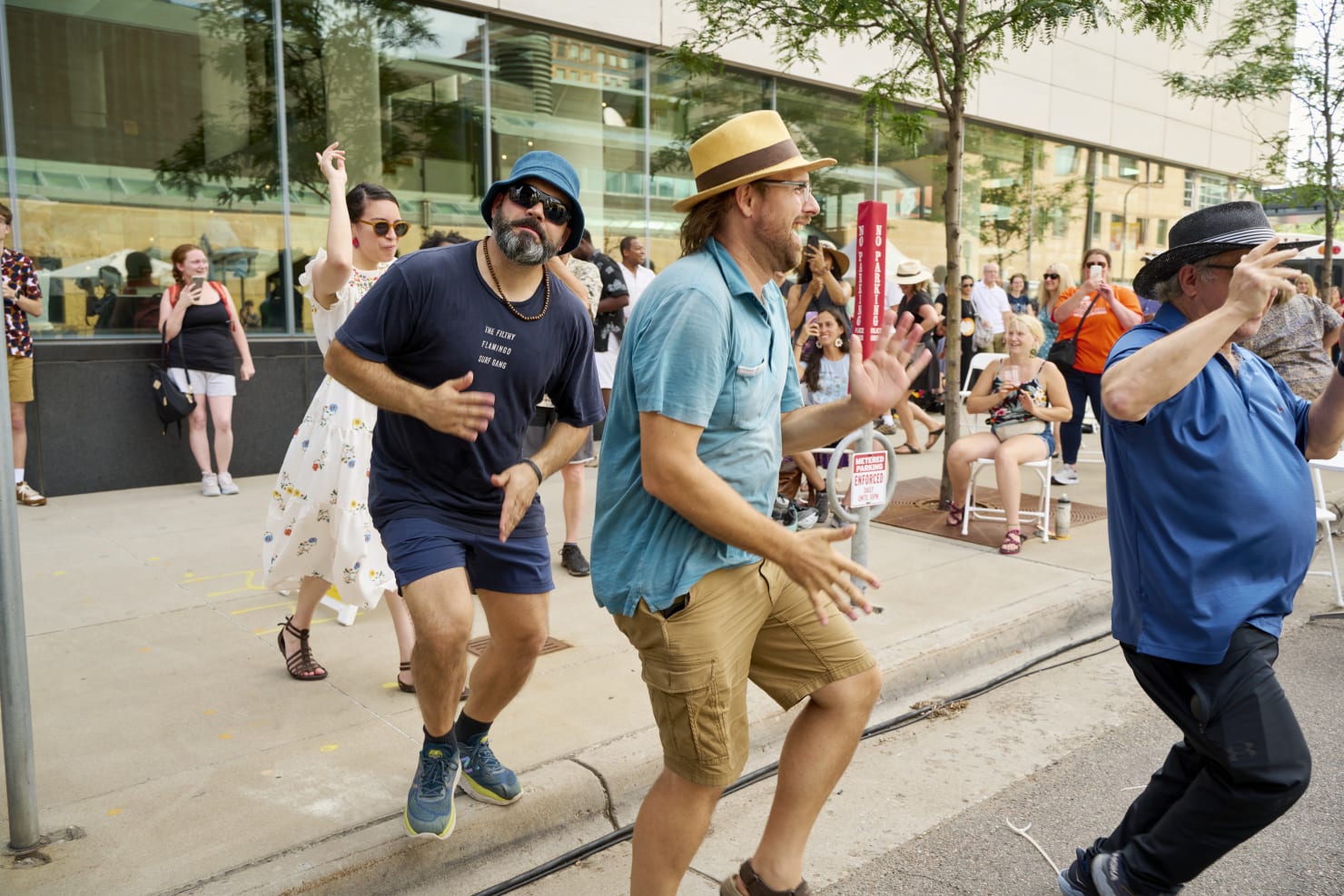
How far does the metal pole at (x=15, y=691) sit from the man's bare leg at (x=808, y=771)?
2.02 meters

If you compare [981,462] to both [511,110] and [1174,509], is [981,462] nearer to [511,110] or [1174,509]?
[1174,509]

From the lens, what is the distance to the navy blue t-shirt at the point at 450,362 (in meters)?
3.04

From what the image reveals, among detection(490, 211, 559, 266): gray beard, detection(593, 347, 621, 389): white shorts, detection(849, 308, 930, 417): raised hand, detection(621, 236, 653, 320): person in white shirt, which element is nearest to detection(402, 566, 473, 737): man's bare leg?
detection(490, 211, 559, 266): gray beard

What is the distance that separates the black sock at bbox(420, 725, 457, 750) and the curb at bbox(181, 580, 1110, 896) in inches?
11.0

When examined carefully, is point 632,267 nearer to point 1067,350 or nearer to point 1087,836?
point 1067,350

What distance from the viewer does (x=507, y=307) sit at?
126 inches

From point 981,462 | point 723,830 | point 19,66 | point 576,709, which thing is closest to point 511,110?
point 19,66

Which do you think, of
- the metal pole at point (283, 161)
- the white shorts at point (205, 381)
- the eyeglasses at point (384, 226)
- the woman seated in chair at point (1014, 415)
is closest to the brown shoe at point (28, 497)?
the white shorts at point (205, 381)

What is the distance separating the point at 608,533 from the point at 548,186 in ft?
3.92

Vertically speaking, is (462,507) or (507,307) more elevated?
(507,307)

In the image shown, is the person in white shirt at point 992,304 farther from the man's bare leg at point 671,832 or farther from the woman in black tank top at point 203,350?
the man's bare leg at point 671,832

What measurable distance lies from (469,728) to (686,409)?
161 cm

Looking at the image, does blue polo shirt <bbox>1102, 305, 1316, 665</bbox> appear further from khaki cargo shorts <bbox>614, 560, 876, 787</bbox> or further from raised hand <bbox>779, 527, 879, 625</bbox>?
raised hand <bbox>779, 527, 879, 625</bbox>

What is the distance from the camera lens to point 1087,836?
136 inches
